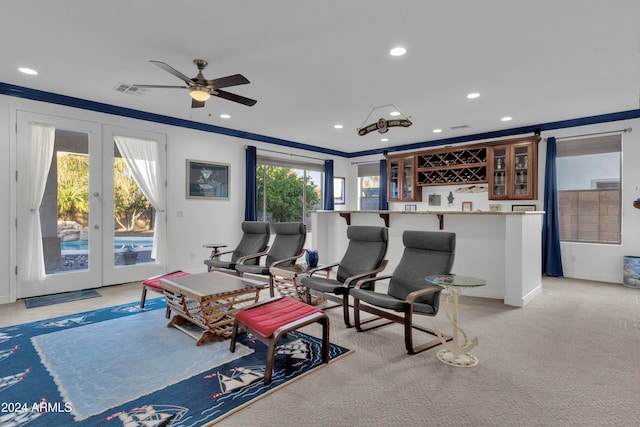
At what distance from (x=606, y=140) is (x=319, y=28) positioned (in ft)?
18.2

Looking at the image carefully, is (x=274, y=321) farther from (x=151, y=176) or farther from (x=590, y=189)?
(x=590, y=189)

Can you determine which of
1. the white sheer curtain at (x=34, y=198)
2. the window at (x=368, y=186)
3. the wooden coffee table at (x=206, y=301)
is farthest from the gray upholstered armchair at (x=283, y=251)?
the window at (x=368, y=186)

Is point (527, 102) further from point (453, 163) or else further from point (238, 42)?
point (238, 42)

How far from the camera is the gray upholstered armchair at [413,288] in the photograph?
2.82 metres

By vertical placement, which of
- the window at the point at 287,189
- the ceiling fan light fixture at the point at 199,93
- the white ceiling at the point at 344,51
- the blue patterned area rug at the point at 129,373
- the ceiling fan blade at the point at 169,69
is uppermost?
the white ceiling at the point at 344,51

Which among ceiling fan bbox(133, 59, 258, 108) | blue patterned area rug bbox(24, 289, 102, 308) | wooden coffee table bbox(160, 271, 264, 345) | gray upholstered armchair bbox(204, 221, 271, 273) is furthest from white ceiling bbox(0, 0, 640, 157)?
blue patterned area rug bbox(24, 289, 102, 308)

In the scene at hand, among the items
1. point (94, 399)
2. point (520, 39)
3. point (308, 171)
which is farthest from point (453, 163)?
point (94, 399)

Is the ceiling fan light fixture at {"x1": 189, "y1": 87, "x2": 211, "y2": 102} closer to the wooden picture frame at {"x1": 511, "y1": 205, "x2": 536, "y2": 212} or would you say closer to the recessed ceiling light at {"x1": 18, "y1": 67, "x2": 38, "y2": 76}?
the recessed ceiling light at {"x1": 18, "y1": 67, "x2": 38, "y2": 76}

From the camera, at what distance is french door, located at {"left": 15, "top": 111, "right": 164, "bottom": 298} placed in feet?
14.4

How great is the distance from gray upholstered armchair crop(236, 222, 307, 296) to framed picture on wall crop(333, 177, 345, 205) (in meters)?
4.09

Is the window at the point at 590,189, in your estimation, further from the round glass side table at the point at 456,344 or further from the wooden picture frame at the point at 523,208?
the round glass side table at the point at 456,344

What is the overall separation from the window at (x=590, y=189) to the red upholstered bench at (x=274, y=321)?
222 inches

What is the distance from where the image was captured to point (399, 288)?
3.38m

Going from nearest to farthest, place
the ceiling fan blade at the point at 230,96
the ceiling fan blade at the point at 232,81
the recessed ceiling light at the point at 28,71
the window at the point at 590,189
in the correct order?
the ceiling fan blade at the point at 232,81 → the ceiling fan blade at the point at 230,96 → the recessed ceiling light at the point at 28,71 → the window at the point at 590,189
